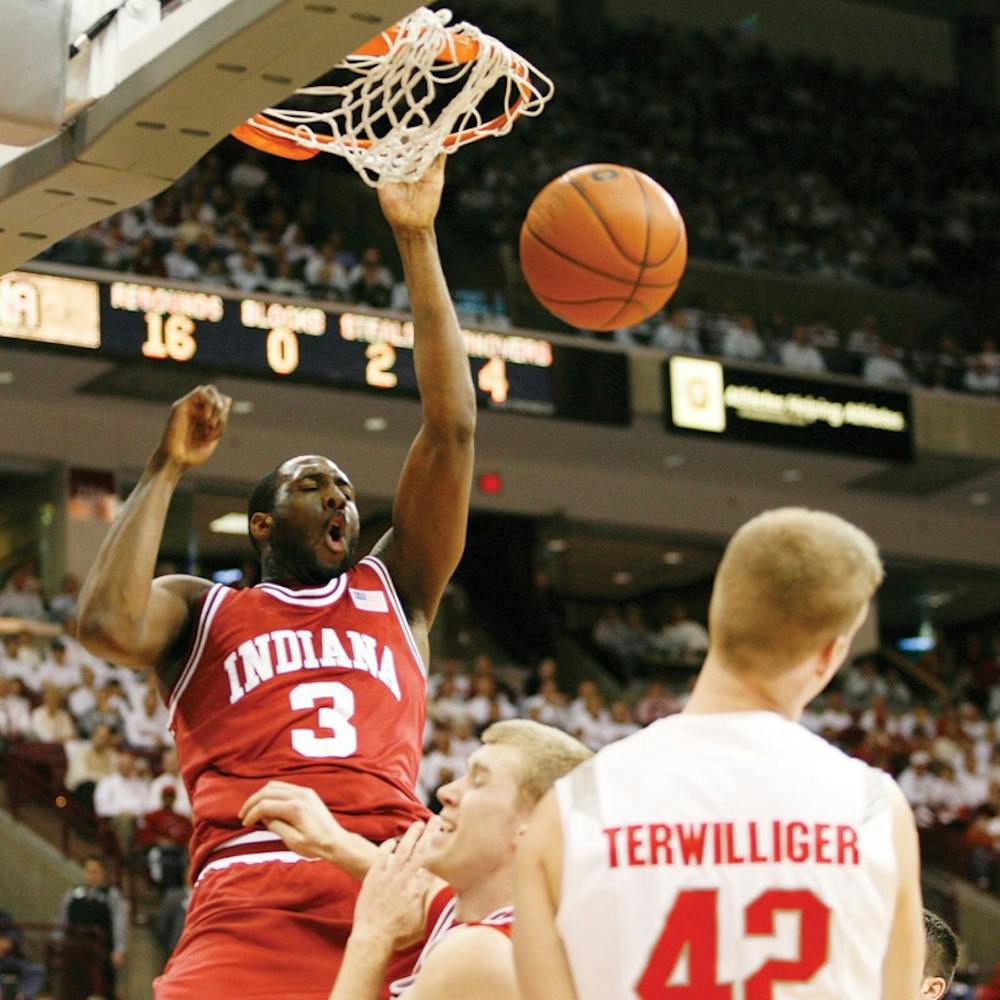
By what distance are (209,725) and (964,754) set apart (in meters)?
13.8

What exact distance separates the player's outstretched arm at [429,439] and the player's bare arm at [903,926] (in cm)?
169

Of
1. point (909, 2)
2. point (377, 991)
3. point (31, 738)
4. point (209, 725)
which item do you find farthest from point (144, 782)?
point (909, 2)

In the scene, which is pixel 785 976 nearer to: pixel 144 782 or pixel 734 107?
pixel 144 782

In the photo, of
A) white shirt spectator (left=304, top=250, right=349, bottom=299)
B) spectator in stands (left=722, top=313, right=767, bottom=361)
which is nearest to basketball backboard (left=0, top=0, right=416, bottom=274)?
white shirt spectator (left=304, top=250, right=349, bottom=299)

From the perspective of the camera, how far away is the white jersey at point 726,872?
2146mm

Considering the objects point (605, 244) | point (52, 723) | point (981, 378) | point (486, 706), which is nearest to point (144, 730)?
point (52, 723)

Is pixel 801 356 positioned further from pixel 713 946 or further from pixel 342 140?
pixel 713 946

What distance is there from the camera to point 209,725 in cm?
Answer: 352

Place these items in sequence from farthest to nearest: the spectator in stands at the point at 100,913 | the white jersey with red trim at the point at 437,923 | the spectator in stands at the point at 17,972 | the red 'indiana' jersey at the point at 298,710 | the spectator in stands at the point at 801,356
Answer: the spectator in stands at the point at 801,356, the spectator in stands at the point at 100,913, the spectator in stands at the point at 17,972, the red 'indiana' jersey at the point at 298,710, the white jersey with red trim at the point at 437,923

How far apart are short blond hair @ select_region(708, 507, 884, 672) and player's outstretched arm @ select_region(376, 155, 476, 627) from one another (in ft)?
5.40

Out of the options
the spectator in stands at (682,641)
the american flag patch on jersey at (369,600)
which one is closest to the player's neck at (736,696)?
the american flag patch on jersey at (369,600)

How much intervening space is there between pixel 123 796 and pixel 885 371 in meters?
8.51

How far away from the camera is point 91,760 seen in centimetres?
1236

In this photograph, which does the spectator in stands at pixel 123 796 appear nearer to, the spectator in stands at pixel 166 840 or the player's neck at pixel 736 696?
the spectator in stands at pixel 166 840
